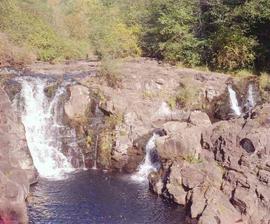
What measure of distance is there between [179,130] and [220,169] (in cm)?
337

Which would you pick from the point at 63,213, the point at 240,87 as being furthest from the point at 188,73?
the point at 63,213

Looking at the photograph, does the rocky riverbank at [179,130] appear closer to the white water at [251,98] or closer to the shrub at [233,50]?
the white water at [251,98]

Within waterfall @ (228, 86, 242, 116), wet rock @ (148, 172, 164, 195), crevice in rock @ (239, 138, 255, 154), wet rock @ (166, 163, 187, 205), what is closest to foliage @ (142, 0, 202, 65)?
waterfall @ (228, 86, 242, 116)

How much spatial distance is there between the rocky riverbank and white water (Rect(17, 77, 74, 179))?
0.56 m

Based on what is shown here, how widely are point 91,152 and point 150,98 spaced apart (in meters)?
5.73

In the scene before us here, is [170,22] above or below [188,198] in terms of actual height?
above

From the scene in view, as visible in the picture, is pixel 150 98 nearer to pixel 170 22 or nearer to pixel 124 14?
pixel 170 22

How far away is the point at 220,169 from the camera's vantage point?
26266 millimetres

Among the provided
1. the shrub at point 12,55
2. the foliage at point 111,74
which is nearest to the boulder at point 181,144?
the foliage at point 111,74

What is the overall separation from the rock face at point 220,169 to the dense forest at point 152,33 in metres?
11.1

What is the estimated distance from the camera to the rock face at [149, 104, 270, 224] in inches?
936

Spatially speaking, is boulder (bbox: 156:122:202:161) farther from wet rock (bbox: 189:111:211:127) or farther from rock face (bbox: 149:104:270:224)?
wet rock (bbox: 189:111:211:127)

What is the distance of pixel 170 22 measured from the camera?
4125 cm

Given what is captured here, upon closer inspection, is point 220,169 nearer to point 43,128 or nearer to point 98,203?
point 98,203
